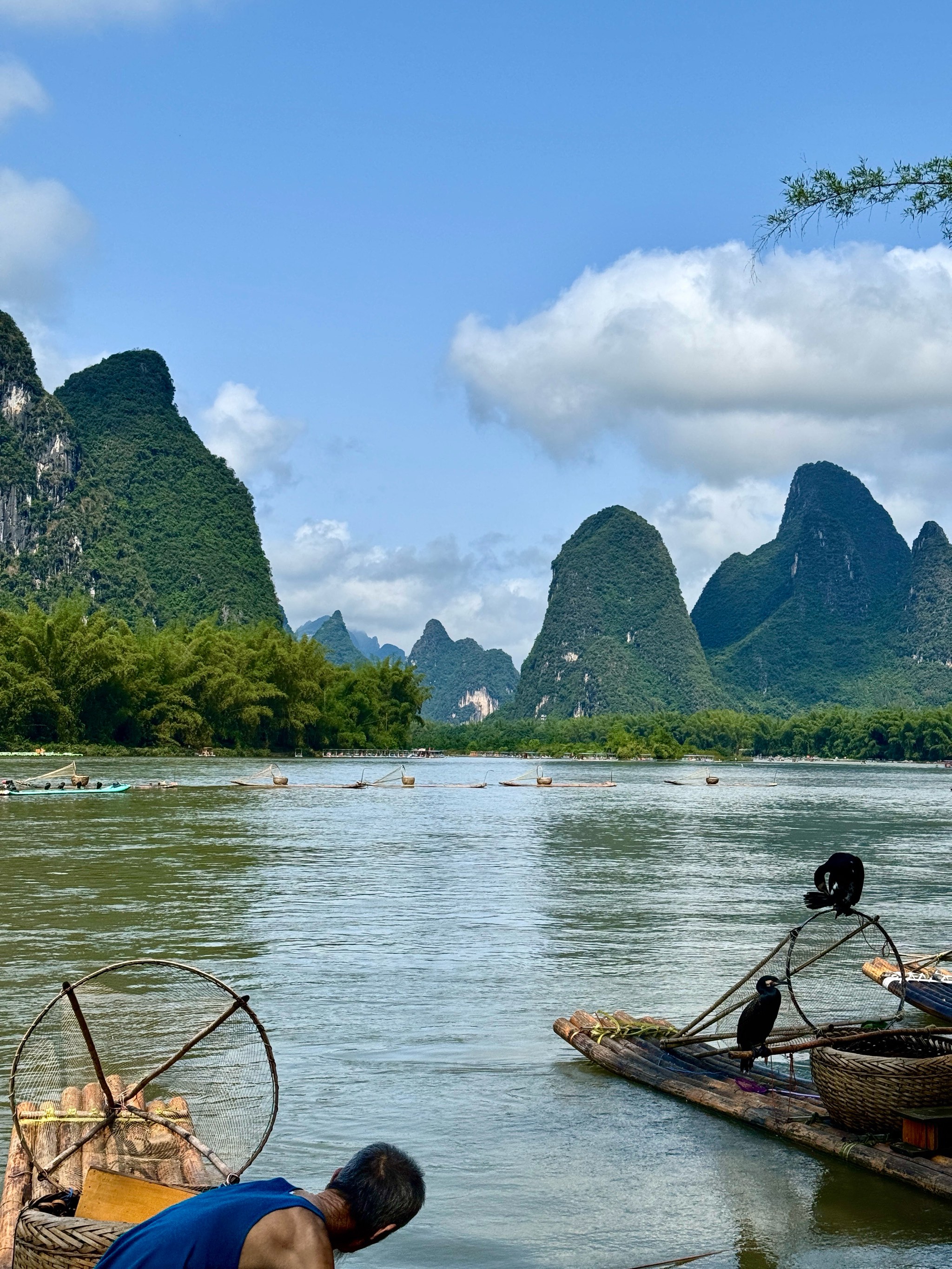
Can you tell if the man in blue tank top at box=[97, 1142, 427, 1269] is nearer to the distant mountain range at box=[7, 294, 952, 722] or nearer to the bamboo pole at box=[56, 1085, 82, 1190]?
the bamboo pole at box=[56, 1085, 82, 1190]

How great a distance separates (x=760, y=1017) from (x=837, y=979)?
3797 mm

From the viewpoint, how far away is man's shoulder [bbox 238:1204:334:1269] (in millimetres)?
2137

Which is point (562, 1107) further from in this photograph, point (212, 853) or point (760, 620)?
point (760, 620)

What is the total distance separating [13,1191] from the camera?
3604 mm

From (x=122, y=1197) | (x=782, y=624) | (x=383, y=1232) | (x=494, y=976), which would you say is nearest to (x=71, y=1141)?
(x=122, y=1197)

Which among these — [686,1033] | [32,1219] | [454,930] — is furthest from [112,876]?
[32,1219]

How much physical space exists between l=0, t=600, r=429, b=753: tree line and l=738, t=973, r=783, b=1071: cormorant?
43742 millimetres

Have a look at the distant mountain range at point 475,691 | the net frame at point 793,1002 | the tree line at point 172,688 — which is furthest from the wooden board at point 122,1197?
the distant mountain range at point 475,691

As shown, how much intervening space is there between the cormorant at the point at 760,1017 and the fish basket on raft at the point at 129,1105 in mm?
2127

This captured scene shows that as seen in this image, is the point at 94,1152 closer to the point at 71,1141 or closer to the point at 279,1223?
the point at 71,1141

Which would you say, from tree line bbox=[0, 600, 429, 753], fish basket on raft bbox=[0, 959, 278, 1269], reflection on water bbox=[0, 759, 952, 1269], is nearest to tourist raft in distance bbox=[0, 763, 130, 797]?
reflection on water bbox=[0, 759, 952, 1269]

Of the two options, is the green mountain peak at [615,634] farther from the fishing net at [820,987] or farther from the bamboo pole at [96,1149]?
the bamboo pole at [96,1149]

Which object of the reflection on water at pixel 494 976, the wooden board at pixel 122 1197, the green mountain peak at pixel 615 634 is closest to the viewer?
the wooden board at pixel 122 1197

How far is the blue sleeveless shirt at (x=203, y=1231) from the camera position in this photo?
6.97 ft
